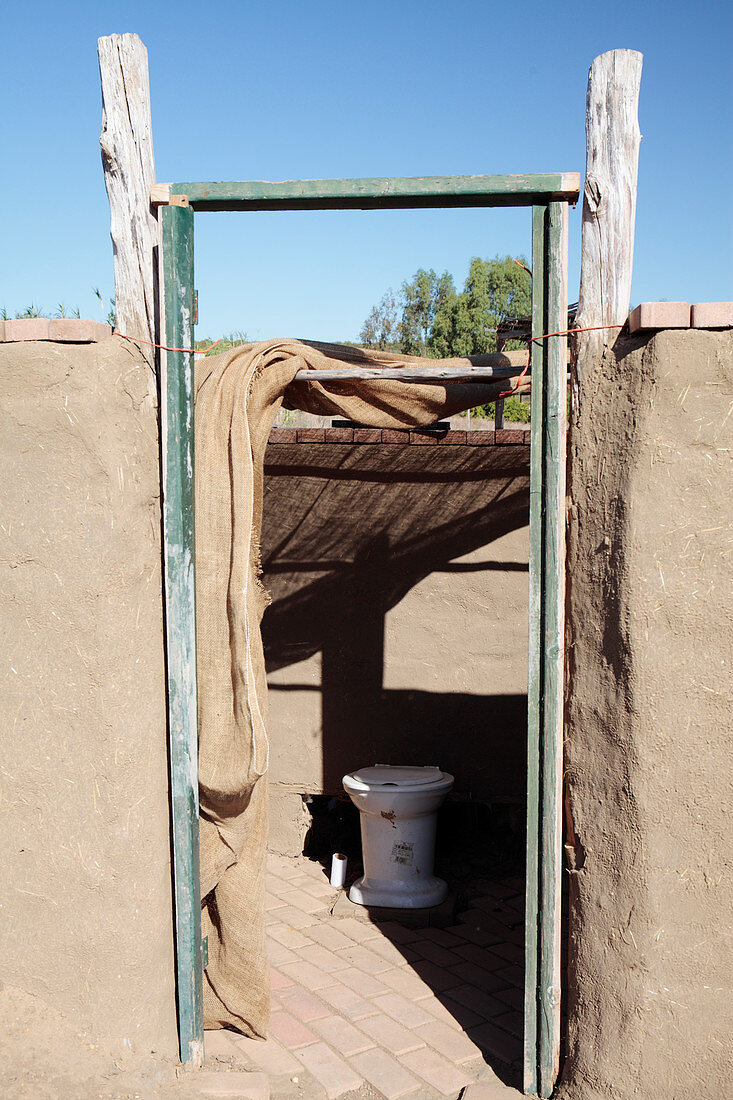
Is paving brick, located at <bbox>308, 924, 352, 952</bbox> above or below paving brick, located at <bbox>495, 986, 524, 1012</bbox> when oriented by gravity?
below

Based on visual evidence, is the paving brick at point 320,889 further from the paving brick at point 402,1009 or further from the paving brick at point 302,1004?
the paving brick at point 402,1009

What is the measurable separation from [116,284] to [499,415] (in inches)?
122

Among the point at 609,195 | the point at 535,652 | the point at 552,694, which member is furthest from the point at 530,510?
the point at 609,195

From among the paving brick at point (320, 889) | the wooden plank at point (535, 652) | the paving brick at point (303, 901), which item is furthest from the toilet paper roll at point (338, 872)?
the wooden plank at point (535, 652)

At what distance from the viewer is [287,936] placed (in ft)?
15.5

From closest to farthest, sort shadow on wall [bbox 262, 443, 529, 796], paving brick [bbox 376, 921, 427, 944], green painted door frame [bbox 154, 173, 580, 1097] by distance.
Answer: green painted door frame [bbox 154, 173, 580, 1097]
paving brick [bbox 376, 921, 427, 944]
shadow on wall [bbox 262, 443, 529, 796]

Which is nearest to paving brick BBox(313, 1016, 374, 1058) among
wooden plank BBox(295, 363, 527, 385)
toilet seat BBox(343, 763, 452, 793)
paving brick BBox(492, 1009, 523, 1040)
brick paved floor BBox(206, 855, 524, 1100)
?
brick paved floor BBox(206, 855, 524, 1100)

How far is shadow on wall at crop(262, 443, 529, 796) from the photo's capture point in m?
5.52

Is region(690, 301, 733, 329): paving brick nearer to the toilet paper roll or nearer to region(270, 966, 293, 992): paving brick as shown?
region(270, 966, 293, 992): paving brick

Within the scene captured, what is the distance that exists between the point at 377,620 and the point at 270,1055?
271cm

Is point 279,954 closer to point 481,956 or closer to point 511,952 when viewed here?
point 481,956

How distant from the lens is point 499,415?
18.7 ft

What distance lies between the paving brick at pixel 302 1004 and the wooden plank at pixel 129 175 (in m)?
2.93

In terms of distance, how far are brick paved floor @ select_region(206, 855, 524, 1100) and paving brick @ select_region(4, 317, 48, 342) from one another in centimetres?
285
